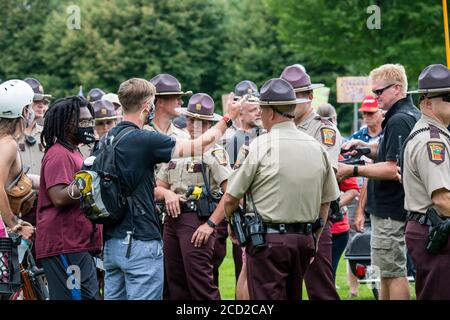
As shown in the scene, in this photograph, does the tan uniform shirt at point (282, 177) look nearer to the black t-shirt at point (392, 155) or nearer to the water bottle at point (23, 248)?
the black t-shirt at point (392, 155)

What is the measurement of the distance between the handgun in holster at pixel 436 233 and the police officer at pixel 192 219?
94.1 inches

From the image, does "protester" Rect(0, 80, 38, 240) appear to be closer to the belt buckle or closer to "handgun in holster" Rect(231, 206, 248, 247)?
"handgun in holster" Rect(231, 206, 248, 247)

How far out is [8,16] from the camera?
52.5 meters

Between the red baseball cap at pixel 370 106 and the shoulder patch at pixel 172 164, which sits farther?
the red baseball cap at pixel 370 106

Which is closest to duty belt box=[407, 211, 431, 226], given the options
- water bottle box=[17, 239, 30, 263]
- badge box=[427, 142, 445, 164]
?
badge box=[427, 142, 445, 164]

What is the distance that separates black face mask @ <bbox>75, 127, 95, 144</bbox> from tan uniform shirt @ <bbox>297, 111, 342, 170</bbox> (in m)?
1.96

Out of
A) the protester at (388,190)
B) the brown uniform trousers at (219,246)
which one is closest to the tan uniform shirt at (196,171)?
the brown uniform trousers at (219,246)

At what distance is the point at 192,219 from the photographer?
30.0 feet

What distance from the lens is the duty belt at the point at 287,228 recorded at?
692 cm

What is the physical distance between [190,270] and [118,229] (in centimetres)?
210

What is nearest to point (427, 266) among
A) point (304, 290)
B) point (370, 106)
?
point (370, 106)

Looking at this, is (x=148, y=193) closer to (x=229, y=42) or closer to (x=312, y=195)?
(x=312, y=195)

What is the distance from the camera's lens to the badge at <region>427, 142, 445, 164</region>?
273 inches

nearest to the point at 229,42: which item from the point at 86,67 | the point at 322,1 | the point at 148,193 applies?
the point at 86,67
